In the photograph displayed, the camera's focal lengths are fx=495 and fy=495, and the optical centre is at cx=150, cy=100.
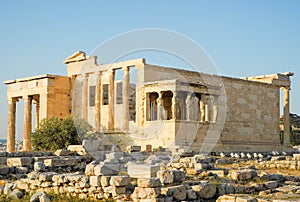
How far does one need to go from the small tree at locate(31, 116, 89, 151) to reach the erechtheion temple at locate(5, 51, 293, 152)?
317cm

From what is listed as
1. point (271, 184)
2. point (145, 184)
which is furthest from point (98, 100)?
point (145, 184)

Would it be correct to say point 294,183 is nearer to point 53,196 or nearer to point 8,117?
point 53,196

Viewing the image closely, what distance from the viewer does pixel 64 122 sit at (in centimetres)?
2494

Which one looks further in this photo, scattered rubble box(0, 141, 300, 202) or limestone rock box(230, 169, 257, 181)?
limestone rock box(230, 169, 257, 181)

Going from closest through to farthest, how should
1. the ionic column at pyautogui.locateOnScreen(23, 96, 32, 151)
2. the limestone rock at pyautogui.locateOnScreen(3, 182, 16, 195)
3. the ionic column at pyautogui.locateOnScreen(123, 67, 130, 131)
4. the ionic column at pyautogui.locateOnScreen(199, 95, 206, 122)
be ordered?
the limestone rock at pyautogui.locateOnScreen(3, 182, 16, 195) < the ionic column at pyautogui.locateOnScreen(123, 67, 130, 131) < the ionic column at pyautogui.locateOnScreen(199, 95, 206, 122) < the ionic column at pyautogui.locateOnScreen(23, 96, 32, 151)

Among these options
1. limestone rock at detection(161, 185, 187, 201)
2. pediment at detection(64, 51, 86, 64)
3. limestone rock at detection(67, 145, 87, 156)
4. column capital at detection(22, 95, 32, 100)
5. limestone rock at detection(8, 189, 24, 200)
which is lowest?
limestone rock at detection(8, 189, 24, 200)

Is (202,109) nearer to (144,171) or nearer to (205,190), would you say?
(144,171)

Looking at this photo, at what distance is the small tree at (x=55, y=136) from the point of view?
77.5 ft

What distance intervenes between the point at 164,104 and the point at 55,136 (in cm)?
730

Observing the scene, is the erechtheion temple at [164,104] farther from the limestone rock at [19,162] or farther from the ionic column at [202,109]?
the limestone rock at [19,162]

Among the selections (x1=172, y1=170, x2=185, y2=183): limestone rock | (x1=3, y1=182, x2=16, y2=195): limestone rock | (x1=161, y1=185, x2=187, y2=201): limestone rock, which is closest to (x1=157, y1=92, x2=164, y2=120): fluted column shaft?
(x1=3, y1=182, x2=16, y2=195): limestone rock

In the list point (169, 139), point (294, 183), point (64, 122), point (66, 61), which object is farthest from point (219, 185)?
point (66, 61)

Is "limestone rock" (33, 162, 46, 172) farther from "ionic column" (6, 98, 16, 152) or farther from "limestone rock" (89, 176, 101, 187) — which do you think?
"ionic column" (6, 98, 16, 152)

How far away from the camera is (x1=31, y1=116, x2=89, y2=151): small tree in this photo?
2361cm
